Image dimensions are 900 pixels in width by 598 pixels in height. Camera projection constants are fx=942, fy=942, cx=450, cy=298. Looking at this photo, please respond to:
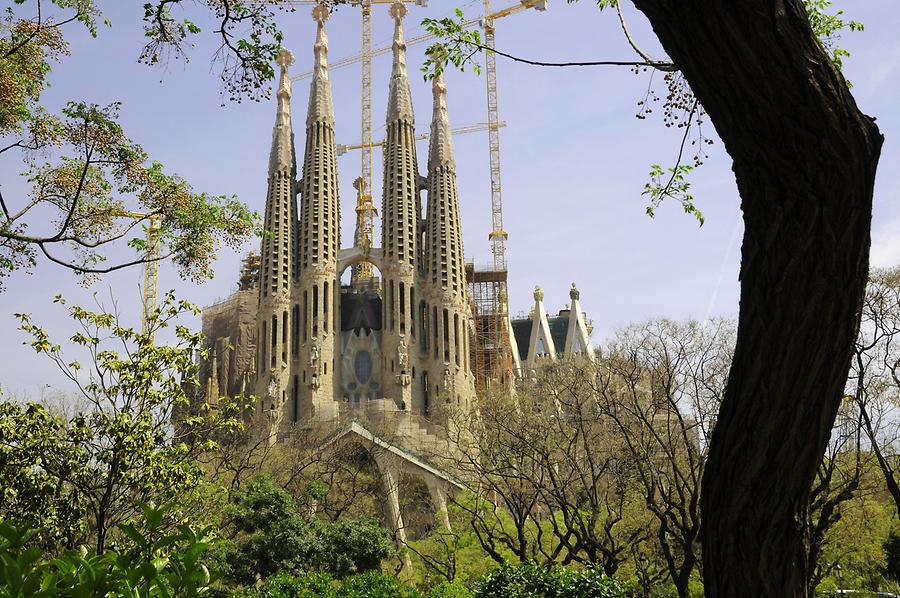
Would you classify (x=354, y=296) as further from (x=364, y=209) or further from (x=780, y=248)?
(x=780, y=248)

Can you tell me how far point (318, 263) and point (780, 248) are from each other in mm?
61051

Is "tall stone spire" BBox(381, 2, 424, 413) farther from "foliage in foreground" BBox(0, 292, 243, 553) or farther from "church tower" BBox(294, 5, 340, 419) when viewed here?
"foliage in foreground" BBox(0, 292, 243, 553)

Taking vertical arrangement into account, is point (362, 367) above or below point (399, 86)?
below

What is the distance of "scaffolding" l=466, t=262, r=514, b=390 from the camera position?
238ft

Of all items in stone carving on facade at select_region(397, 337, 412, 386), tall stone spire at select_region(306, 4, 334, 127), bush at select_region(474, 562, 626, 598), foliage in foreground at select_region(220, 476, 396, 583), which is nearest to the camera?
bush at select_region(474, 562, 626, 598)

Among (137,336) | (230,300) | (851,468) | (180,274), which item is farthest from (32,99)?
(230,300)

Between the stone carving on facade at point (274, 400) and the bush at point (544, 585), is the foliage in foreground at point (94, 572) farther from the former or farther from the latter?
the stone carving on facade at point (274, 400)

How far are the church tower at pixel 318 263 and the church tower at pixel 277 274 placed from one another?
928mm

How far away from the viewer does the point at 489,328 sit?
249ft

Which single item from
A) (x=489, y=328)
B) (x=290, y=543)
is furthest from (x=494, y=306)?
(x=290, y=543)

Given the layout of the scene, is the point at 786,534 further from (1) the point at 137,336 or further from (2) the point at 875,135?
(1) the point at 137,336

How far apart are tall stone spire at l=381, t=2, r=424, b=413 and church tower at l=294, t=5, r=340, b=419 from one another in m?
3.61

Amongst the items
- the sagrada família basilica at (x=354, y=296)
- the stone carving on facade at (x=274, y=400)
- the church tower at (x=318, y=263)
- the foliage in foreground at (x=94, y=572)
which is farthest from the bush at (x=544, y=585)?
the stone carving on facade at (x=274, y=400)

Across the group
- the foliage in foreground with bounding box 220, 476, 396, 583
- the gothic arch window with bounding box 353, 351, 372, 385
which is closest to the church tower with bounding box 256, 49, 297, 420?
the gothic arch window with bounding box 353, 351, 372, 385
